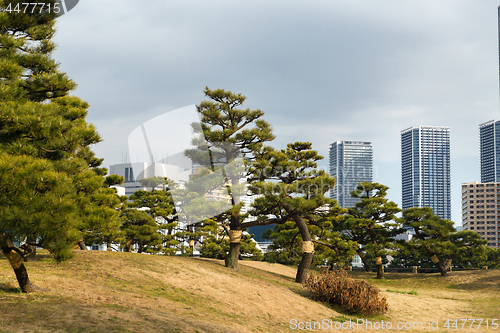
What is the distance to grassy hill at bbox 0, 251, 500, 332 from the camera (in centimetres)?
550

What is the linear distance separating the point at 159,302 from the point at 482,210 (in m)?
103

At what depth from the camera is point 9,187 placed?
506cm

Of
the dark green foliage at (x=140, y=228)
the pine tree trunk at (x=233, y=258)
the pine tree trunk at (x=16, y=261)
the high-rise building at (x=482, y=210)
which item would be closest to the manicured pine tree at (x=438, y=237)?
the pine tree trunk at (x=233, y=258)

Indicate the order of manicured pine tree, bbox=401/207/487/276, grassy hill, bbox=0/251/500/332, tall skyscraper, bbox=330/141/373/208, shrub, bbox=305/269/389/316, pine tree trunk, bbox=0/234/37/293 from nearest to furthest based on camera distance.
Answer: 1. grassy hill, bbox=0/251/500/332
2. pine tree trunk, bbox=0/234/37/293
3. shrub, bbox=305/269/389/316
4. manicured pine tree, bbox=401/207/487/276
5. tall skyscraper, bbox=330/141/373/208

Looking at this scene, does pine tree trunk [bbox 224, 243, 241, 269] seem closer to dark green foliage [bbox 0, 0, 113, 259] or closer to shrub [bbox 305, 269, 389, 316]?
shrub [bbox 305, 269, 389, 316]

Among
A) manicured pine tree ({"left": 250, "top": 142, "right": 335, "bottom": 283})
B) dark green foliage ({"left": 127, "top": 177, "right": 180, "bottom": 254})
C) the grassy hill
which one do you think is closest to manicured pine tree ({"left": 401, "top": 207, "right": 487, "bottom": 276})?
the grassy hill

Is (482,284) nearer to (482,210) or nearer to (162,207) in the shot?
(162,207)

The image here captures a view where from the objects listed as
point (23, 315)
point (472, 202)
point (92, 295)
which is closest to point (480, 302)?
point (92, 295)

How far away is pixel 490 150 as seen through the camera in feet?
545

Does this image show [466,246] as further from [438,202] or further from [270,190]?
[438,202]

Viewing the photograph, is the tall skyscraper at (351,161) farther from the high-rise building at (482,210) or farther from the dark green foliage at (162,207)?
the dark green foliage at (162,207)

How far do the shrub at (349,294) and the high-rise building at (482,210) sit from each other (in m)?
94.8

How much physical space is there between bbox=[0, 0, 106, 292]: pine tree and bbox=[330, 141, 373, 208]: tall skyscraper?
154m

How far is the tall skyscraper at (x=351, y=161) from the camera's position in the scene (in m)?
165
